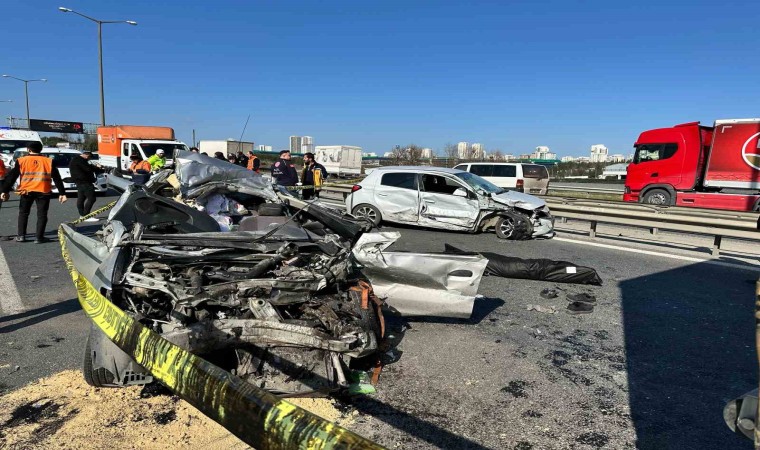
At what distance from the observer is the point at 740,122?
1373 cm

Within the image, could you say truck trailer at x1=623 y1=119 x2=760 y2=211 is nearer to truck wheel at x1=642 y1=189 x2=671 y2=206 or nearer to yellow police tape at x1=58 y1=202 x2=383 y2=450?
truck wheel at x1=642 y1=189 x2=671 y2=206

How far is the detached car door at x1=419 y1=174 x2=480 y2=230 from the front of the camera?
924 centimetres

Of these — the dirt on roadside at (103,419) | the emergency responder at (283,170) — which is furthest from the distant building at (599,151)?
the dirt on roadside at (103,419)

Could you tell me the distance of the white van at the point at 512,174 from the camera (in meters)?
17.5

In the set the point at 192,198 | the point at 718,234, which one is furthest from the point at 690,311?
the point at 192,198

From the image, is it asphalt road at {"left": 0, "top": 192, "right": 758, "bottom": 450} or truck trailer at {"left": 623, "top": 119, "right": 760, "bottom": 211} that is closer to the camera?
asphalt road at {"left": 0, "top": 192, "right": 758, "bottom": 450}

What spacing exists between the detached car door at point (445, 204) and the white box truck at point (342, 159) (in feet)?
85.2

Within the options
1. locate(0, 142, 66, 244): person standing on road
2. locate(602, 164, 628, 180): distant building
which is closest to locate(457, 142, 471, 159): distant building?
locate(602, 164, 628, 180): distant building

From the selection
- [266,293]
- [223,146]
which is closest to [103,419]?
[266,293]

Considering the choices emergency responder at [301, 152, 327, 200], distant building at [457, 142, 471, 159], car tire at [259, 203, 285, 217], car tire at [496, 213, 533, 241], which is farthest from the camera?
distant building at [457, 142, 471, 159]

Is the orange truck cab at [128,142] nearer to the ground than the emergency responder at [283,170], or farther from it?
farther from it

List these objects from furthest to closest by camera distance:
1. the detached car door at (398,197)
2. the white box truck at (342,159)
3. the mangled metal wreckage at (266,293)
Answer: the white box truck at (342,159), the detached car door at (398,197), the mangled metal wreckage at (266,293)

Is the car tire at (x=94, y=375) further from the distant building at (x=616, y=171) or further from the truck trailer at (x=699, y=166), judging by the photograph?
the distant building at (x=616, y=171)

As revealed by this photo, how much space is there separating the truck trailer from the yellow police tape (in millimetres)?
16382
